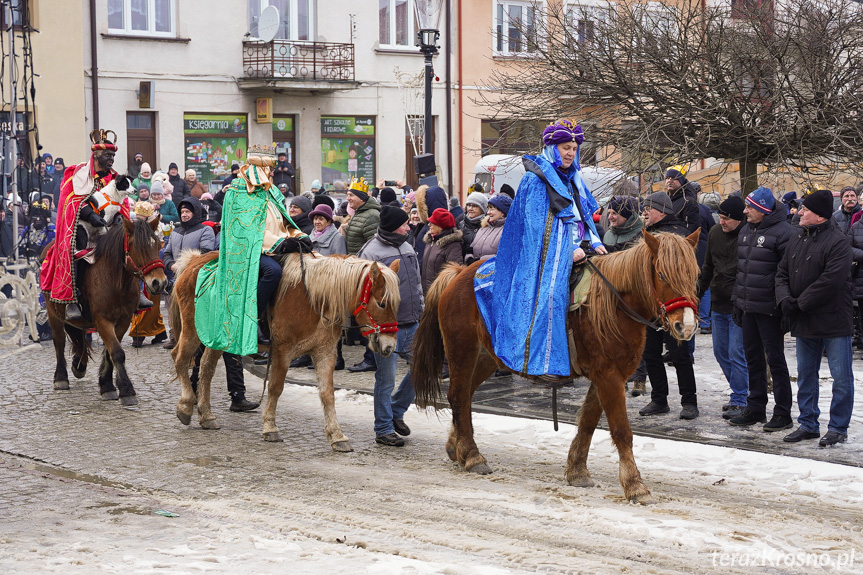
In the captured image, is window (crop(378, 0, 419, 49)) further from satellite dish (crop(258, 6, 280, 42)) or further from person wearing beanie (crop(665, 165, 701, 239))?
person wearing beanie (crop(665, 165, 701, 239))

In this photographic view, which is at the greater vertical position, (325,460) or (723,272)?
(723,272)

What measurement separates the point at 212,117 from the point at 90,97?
324 centimetres

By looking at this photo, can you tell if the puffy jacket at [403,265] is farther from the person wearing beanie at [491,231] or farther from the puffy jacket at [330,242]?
the puffy jacket at [330,242]

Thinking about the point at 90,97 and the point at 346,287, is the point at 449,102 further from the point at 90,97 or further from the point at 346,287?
the point at 346,287

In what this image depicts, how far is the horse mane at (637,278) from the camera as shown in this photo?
23.0ft

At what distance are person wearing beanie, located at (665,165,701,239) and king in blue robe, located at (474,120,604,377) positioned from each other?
3.76 metres

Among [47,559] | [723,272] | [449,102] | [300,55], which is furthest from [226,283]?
[449,102]

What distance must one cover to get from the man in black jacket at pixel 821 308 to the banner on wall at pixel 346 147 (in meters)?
21.0

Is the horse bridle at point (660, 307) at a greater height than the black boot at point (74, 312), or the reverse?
the horse bridle at point (660, 307)

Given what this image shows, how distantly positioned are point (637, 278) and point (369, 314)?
2.45 metres

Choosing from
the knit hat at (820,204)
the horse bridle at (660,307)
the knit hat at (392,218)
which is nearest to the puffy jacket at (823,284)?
the knit hat at (820,204)

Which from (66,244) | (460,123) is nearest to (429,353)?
(66,244)

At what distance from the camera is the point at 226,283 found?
9391 mm

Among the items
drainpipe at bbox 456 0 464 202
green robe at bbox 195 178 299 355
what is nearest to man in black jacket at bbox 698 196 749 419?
green robe at bbox 195 178 299 355
